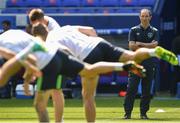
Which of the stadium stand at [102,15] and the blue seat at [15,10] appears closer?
the stadium stand at [102,15]

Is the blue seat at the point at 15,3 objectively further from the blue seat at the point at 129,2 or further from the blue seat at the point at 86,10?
the blue seat at the point at 129,2

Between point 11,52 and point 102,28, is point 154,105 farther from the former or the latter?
point 11,52

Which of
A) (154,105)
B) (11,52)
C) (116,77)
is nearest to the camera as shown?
(11,52)

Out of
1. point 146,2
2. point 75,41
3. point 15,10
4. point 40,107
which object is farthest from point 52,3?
point 40,107

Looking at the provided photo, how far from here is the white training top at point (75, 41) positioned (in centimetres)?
1084

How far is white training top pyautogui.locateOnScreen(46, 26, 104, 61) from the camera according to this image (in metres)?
10.8

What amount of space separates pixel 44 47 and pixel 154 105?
27.0 feet

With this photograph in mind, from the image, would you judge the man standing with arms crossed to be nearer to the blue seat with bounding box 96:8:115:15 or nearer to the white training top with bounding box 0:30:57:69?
the white training top with bounding box 0:30:57:69

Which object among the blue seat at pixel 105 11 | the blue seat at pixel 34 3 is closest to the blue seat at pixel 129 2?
the blue seat at pixel 105 11

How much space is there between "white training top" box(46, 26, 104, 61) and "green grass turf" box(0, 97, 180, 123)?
224cm

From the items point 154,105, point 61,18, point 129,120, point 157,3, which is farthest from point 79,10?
point 129,120

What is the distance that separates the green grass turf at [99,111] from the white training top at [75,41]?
2239mm

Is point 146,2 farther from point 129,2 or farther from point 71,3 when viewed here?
point 71,3

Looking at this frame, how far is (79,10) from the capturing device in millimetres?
22922
